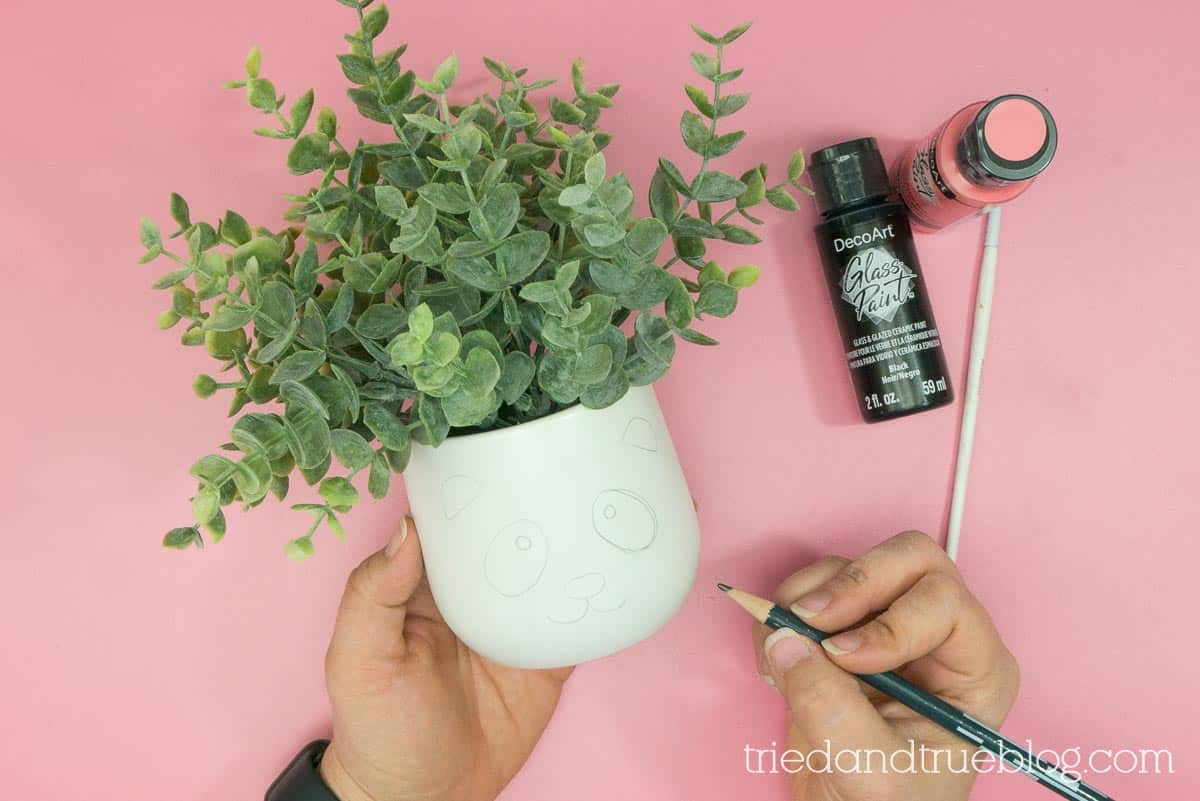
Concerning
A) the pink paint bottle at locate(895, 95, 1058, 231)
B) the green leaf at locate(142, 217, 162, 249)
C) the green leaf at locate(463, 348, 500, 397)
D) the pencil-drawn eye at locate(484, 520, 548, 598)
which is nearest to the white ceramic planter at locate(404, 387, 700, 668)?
the pencil-drawn eye at locate(484, 520, 548, 598)

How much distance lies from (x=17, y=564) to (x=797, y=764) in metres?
0.83

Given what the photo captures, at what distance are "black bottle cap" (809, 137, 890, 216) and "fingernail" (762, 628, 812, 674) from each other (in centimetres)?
39

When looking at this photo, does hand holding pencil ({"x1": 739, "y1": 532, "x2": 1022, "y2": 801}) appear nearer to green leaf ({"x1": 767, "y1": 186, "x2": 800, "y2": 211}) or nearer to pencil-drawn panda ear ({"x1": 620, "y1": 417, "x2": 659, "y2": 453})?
pencil-drawn panda ear ({"x1": 620, "y1": 417, "x2": 659, "y2": 453})

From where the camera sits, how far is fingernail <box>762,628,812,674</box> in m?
0.64

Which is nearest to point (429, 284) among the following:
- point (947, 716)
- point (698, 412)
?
point (698, 412)

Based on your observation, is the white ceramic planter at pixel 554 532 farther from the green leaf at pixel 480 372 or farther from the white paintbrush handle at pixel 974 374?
the white paintbrush handle at pixel 974 374

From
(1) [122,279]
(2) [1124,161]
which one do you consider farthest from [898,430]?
(1) [122,279]

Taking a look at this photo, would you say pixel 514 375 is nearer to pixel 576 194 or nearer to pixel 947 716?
pixel 576 194

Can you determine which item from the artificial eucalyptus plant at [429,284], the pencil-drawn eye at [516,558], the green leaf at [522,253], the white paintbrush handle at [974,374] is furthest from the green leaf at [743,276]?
the white paintbrush handle at [974,374]

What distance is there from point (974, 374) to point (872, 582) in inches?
10.0

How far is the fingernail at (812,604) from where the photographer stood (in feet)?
2.16

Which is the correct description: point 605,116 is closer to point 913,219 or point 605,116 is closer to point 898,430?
point 913,219

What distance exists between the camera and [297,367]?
407 mm

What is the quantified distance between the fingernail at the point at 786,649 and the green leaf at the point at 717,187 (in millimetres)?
382
